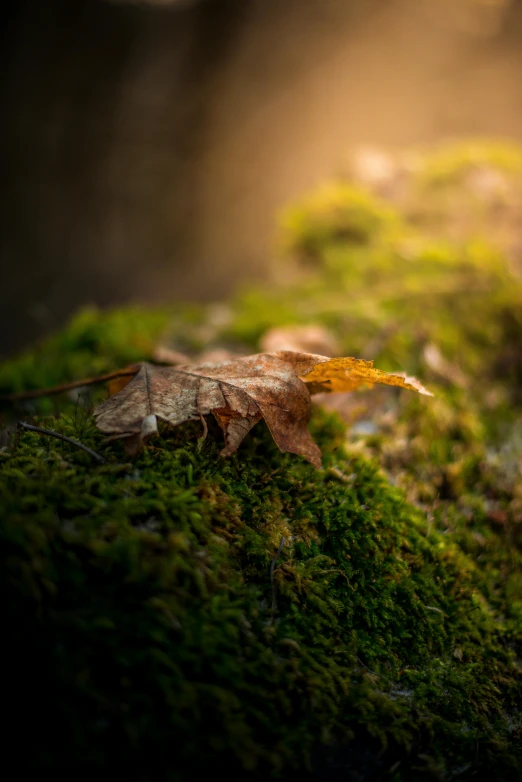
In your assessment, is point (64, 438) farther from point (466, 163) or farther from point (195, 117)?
point (195, 117)

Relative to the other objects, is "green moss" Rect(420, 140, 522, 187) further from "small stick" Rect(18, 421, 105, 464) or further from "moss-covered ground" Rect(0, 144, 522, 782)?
"small stick" Rect(18, 421, 105, 464)

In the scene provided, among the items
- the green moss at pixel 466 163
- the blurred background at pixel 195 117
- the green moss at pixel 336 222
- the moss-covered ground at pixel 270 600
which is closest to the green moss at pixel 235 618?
the moss-covered ground at pixel 270 600

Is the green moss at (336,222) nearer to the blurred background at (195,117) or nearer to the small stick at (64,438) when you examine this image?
the small stick at (64,438)

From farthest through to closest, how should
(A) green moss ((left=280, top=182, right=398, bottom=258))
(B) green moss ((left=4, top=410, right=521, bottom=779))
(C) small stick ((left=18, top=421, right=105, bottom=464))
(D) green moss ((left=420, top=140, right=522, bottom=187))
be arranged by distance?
(D) green moss ((left=420, top=140, right=522, bottom=187)), (A) green moss ((left=280, top=182, right=398, bottom=258)), (C) small stick ((left=18, top=421, right=105, bottom=464)), (B) green moss ((left=4, top=410, right=521, bottom=779))

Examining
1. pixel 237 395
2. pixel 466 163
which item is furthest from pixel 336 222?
pixel 237 395

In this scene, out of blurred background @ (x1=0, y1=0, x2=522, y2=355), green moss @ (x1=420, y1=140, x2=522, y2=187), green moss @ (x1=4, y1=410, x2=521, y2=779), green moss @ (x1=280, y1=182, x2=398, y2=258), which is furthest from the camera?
blurred background @ (x1=0, y1=0, x2=522, y2=355)

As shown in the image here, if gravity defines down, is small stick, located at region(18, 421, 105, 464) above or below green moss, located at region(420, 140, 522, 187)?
below

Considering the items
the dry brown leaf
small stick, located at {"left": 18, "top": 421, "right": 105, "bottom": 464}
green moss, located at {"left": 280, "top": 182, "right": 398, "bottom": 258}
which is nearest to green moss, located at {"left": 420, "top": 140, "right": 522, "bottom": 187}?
green moss, located at {"left": 280, "top": 182, "right": 398, "bottom": 258}

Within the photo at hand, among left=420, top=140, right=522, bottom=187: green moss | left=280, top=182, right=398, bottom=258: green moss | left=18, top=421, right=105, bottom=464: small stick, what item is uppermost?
left=420, top=140, right=522, bottom=187: green moss
